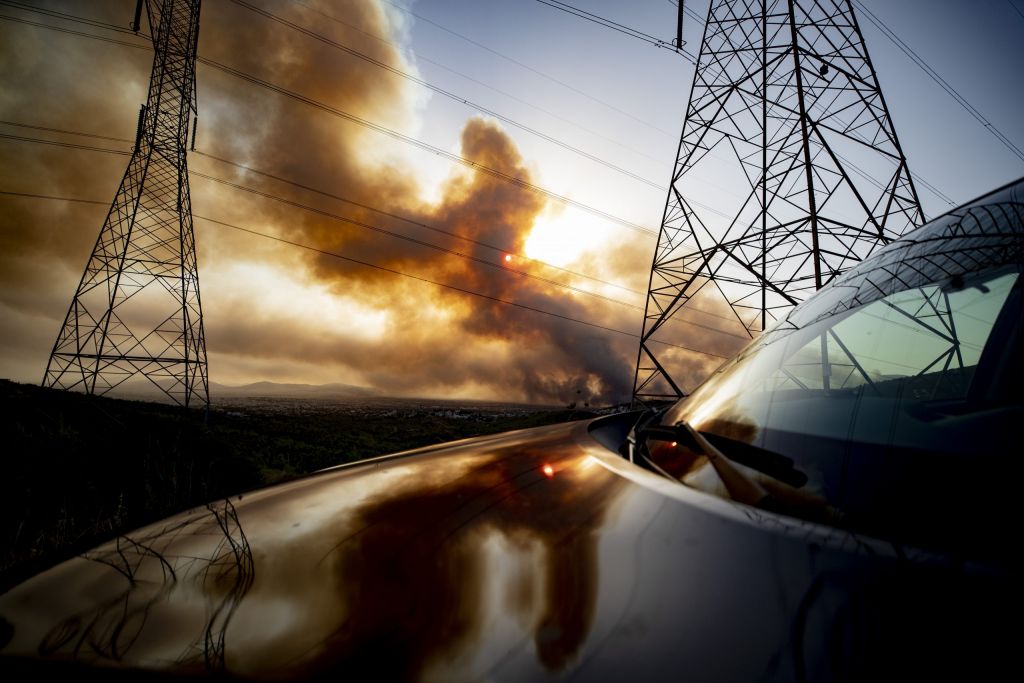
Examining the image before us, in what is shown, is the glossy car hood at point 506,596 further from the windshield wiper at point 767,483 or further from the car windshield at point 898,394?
the car windshield at point 898,394

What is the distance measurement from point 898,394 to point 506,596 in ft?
3.54

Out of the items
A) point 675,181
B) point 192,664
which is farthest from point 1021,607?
point 675,181

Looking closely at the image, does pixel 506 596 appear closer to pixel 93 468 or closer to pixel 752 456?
pixel 752 456

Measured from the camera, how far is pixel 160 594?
26.1 inches

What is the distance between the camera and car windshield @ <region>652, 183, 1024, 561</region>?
2.10 ft

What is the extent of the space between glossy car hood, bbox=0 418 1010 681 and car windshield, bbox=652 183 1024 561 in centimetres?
17

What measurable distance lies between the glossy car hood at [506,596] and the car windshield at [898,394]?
0.57 feet

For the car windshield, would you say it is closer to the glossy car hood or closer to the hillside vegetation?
the glossy car hood

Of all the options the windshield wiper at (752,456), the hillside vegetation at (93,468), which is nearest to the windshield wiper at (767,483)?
the windshield wiper at (752,456)

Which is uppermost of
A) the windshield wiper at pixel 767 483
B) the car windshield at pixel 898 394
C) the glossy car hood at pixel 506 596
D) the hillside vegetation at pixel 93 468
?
the car windshield at pixel 898 394

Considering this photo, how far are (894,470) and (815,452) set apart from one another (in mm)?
152

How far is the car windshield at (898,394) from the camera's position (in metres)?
0.64

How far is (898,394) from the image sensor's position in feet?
3.18

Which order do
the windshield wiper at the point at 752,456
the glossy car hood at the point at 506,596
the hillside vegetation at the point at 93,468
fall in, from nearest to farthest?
1. the glossy car hood at the point at 506,596
2. the windshield wiper at the point at 752,456
3. the hillside vegetation at the point at 93,468
